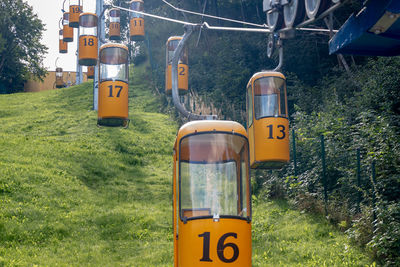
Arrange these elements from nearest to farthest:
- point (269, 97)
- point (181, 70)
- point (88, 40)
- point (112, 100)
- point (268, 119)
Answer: point (268, 119), point (269, 97), point (112, 100), point (88, 40), point (181, 70)

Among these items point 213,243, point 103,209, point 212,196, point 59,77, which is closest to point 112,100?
point 103,209

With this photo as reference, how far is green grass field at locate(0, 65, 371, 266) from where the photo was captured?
38.7 ft

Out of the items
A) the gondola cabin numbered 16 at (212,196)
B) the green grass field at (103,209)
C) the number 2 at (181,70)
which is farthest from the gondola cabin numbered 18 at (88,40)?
the gondola cabin numbered 16 at (212,196)

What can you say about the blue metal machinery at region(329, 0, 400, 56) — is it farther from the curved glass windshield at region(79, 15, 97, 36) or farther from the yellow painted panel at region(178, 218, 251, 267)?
the curved glass windshield at region(79, 15, 97, 36)

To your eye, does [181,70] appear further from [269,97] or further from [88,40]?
[269,97]

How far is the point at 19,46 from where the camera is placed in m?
54.4

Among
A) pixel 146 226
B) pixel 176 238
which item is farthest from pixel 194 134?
pixel 146 226

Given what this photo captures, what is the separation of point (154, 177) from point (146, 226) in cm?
531

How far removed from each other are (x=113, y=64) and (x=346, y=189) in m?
7.58

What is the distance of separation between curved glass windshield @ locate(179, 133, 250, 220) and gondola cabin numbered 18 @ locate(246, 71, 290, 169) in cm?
472

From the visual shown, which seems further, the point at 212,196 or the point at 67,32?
the point at 67,32

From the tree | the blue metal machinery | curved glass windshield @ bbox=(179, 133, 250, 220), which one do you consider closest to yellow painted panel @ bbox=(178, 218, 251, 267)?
curved glass windshield @ bbox=(179, 133, 250, 220)

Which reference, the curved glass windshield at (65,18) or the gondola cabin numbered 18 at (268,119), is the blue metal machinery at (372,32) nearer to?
the gondola cabin numbered 18 at (268,119)

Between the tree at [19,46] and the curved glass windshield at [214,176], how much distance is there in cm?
4678
